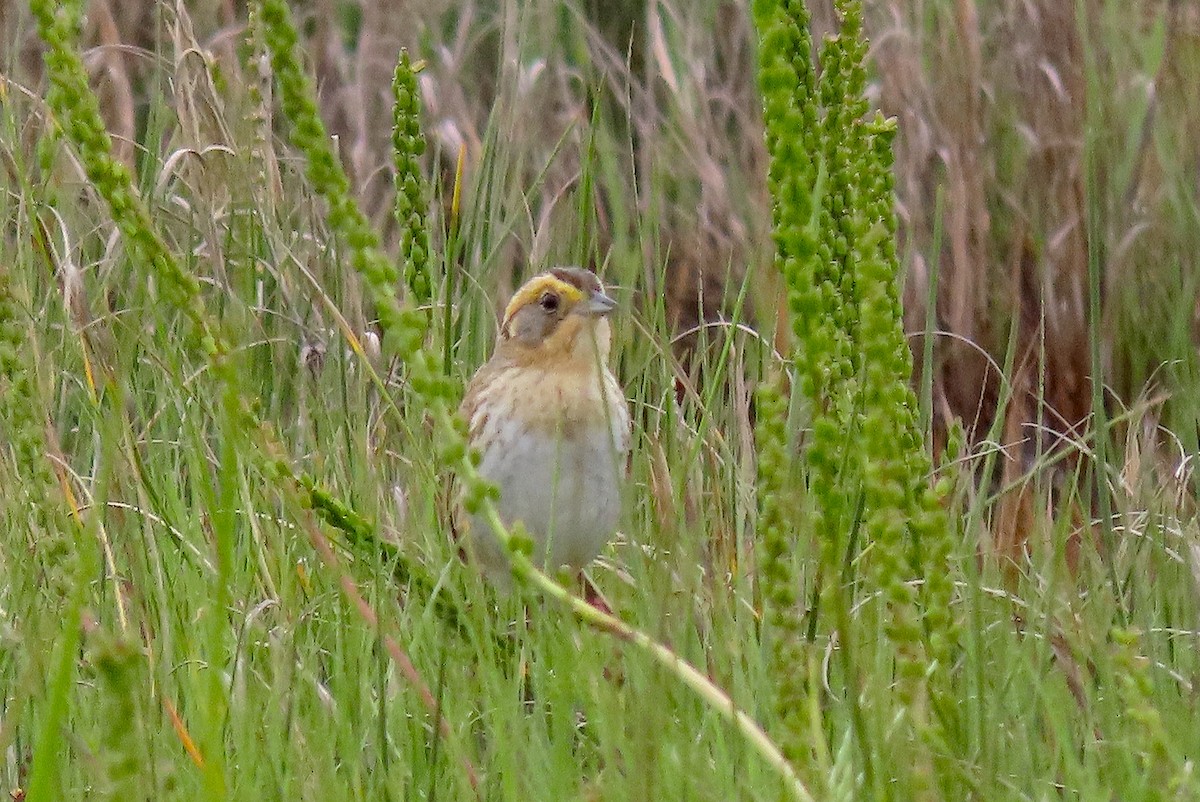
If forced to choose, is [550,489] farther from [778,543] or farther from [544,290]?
[778,543]

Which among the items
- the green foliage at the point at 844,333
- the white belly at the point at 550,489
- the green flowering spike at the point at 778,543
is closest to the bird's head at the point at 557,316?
the white belly at the point at 550,489

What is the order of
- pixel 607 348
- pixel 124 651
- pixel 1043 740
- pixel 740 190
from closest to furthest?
1. pixel 124 651
2. pixel 1043 740
3. pixel 607 348
4. pixel 740 190

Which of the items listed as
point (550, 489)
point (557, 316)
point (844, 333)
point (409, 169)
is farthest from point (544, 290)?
point (844, 333)

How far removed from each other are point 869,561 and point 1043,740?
50 centimetres

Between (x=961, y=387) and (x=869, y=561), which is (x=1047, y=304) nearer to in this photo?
(x=961, y=387)

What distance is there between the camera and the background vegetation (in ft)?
5.74

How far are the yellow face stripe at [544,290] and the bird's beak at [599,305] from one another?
0.10ft

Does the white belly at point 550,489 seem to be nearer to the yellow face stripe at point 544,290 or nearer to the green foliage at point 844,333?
the yellow face stripe at point 544,290

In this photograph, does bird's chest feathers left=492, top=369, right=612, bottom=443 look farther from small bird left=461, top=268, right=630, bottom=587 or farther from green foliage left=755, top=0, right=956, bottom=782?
green foliage left=755, top=0, right=956, bottom=782

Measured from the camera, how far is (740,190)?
4445 mm

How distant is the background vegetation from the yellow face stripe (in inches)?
2.8

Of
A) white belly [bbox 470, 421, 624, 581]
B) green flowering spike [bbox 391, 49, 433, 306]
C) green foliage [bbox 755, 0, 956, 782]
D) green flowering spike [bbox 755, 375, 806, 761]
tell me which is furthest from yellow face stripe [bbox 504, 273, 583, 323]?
green flowering spike [bbox 755, 375, 806, 761]

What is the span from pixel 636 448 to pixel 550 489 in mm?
451

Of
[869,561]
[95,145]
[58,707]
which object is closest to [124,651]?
[58,707]
